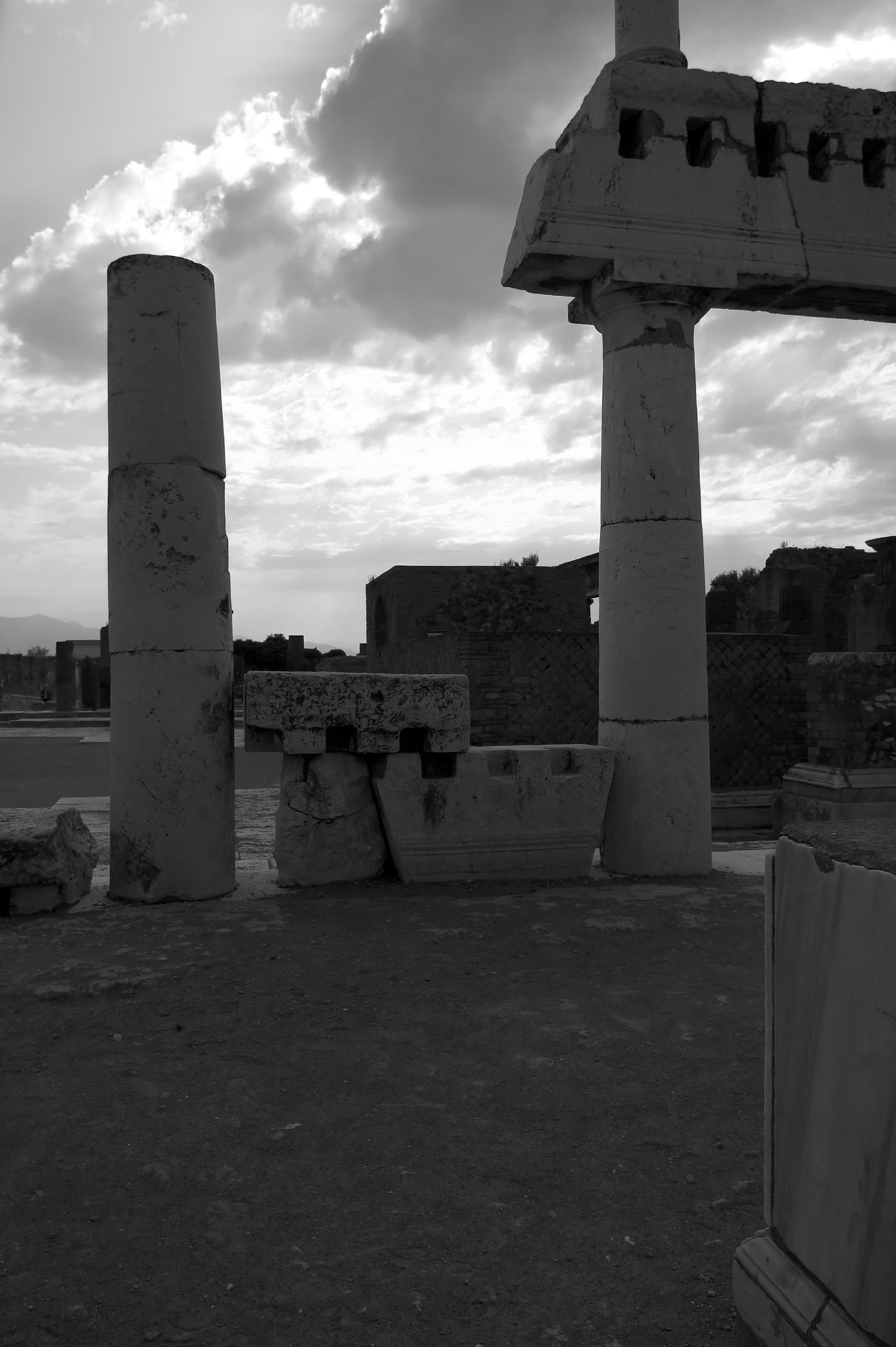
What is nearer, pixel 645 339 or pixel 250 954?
pixel 250 954

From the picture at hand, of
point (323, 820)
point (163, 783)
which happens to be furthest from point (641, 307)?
point (163, 783)

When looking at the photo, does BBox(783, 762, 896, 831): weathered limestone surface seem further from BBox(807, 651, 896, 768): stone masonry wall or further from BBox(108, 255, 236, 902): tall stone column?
BBox(108, 255, 236, 902): tall stone column

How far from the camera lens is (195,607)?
4.89 meters

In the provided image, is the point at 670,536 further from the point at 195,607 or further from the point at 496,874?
the point at 195,607

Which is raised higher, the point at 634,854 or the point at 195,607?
the point at 195,607

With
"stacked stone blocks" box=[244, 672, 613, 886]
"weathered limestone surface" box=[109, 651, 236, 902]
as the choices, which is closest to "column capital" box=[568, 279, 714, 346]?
"stacked stone blocks" box=[244, 672, 613, 886]

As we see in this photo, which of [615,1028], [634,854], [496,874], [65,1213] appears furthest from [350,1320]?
[634,854]

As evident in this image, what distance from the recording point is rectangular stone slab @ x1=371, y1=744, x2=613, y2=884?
5094mm

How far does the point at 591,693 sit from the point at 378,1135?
9.69 metres

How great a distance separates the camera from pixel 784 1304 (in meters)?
1.48

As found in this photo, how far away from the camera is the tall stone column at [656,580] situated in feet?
17.6

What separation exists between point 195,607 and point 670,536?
8.41 feet

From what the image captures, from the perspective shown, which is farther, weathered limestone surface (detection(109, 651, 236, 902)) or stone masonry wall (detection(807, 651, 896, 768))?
stone masonry wall (detection(807, 651, 896, 768))

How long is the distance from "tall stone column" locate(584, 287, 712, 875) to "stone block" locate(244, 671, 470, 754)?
38.0 inches
